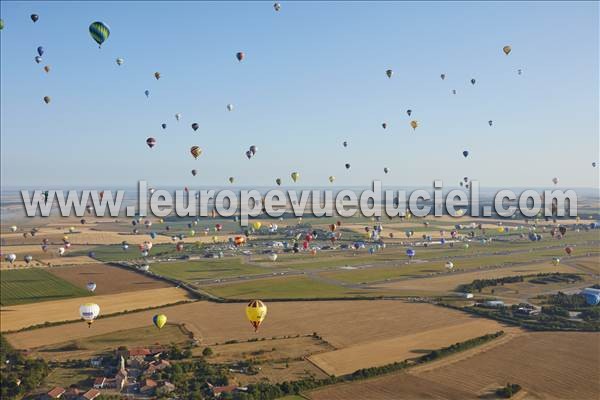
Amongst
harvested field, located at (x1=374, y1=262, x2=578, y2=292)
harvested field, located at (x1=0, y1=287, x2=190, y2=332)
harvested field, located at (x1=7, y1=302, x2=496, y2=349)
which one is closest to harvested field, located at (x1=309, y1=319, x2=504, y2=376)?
harvested field, located at (x1=7, y1=302, x2=496, y2=349)

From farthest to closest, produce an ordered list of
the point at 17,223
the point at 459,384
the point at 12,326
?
the point at 17,223 < the point at 12,326 < the point at 459,384

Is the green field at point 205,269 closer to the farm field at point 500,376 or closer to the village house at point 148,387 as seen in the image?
the village house at point 148,387

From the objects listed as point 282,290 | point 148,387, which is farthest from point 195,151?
point 148,387

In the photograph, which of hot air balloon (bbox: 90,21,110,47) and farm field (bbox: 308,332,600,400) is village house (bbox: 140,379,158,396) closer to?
farm field (bbox: 308,332,600,400)

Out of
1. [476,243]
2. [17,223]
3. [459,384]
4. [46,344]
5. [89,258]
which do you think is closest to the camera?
[459,384]

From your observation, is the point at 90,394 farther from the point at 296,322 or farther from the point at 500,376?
the point at 500,376

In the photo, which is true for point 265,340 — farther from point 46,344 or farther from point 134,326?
point 46,344

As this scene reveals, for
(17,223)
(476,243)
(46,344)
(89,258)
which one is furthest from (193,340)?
(17,223)
